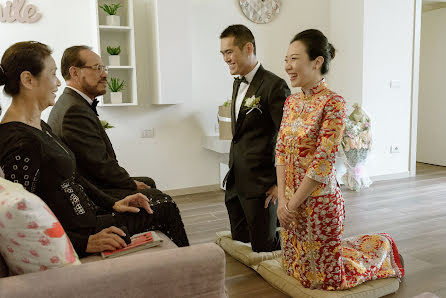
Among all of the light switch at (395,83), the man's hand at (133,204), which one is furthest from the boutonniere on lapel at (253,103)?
the light switch at (395,83)

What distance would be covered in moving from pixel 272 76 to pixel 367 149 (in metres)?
2.56

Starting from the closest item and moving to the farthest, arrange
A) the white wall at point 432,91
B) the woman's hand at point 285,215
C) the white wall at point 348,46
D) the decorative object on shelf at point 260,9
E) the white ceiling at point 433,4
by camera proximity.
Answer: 1. the woman's hand at point 285,215
2. the decorative object on shelf at point 260,9
3. the white wall at point 348,46
4. the white ceiling at point 433,4
5. the white wall at point 432,91

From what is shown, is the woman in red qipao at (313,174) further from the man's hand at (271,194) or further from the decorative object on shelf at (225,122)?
the decorative object on shelf at (225,122)

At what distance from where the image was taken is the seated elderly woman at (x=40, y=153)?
1.48 meters

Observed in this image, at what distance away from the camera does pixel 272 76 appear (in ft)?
8.33

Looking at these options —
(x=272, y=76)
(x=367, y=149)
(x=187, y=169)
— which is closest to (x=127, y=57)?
(x=187, y=169)

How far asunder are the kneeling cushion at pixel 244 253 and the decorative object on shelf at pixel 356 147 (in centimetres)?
220

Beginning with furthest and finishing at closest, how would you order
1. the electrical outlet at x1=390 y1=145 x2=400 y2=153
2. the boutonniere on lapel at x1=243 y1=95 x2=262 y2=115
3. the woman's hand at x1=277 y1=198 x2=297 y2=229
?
the electrical outlet at x1=390 y1=145 x2=400 y2=153 → the boutonniere on lapel at x1=243 y1=95 x2=262 y2=115 → the woman's hand at x1=277 y1=198 x2=297 y2=229

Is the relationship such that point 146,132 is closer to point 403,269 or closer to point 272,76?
point 272,76

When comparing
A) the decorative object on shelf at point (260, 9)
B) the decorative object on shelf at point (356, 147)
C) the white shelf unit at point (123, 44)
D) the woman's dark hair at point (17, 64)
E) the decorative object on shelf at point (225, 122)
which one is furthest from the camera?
the decorative object on shelf at point (260, 9)

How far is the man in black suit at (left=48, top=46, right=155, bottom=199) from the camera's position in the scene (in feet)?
6.89

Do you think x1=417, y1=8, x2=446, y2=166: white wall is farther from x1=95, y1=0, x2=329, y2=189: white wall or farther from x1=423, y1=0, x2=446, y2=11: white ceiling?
x1=95, y1=0, x2=329, y2=189: white wall

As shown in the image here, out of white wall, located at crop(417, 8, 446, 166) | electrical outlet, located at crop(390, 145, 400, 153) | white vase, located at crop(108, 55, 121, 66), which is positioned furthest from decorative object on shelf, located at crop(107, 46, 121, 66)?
white wall, located at crop(417, 8, 446, 166)

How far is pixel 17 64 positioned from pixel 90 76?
2.29ft
